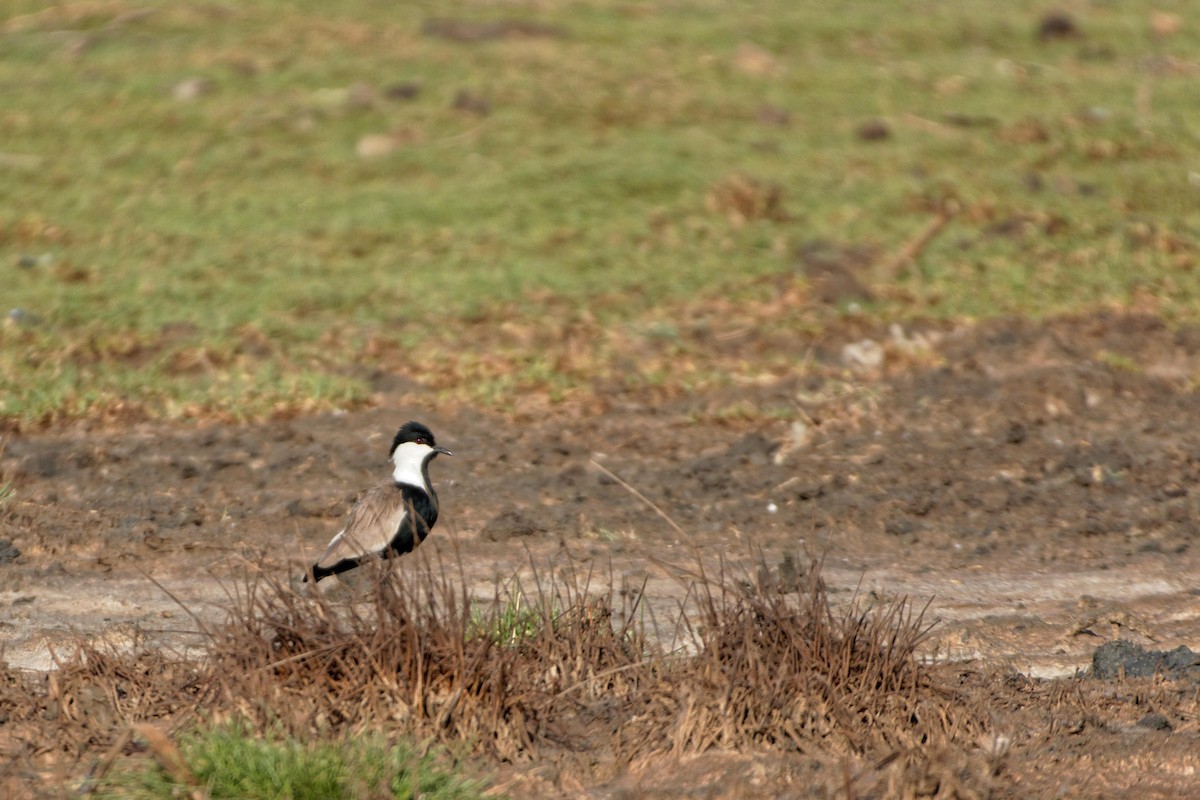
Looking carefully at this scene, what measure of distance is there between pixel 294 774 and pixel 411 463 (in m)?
2.70

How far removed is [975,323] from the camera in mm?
9242

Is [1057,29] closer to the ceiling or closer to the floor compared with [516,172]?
closer to the ceiling

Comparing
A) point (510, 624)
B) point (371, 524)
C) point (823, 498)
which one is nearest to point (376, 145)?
point (823, 498)

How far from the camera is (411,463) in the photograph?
6.62 m

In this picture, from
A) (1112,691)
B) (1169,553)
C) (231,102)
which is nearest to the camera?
(1112,691)

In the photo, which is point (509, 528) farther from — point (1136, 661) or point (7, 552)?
point (1136, 661)

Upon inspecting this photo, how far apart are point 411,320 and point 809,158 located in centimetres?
388

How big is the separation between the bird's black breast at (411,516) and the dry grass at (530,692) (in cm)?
134

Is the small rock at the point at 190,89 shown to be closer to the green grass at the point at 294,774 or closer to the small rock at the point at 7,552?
the small rock at the point at 7,552

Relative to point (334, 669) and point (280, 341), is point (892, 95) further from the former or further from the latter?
point (334, 669)

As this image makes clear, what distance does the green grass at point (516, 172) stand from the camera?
368 inches

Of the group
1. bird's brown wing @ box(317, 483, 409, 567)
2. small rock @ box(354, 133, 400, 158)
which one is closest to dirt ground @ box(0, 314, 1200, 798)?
bird's brown wing @ box(317, 483, 409, 567)

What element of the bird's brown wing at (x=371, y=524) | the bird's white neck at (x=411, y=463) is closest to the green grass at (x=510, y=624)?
the bird's brown wing at (x=371, y=524)

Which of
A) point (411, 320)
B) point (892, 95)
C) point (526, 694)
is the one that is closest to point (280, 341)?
point (411, 320)
